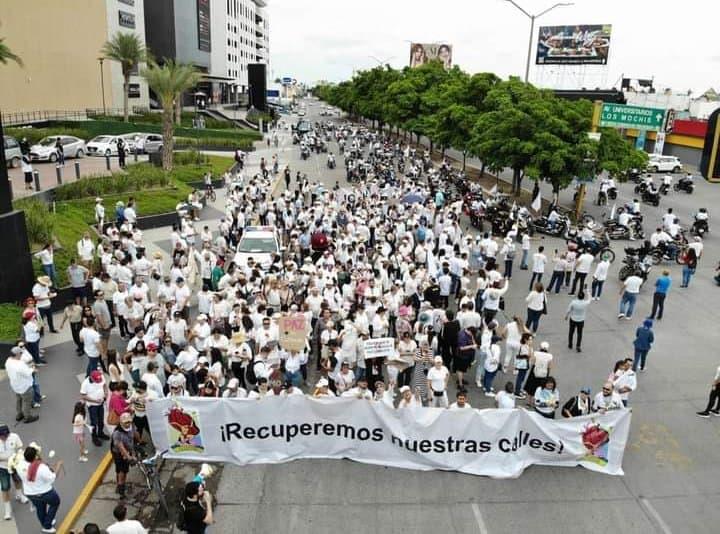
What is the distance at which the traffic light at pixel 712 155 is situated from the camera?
20.1 feet

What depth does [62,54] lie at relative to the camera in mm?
51312

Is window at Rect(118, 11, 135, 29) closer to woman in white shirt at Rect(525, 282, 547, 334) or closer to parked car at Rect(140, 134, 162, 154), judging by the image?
parked car at Rect(140, 134, 162, 154)

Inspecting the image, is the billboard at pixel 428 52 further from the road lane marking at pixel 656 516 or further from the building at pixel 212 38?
the road lane marking at pixel 656 516

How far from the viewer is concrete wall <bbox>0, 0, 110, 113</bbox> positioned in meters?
47.0

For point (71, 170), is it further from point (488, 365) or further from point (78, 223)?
point (488, 365)

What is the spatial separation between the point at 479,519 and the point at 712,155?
5.38 m

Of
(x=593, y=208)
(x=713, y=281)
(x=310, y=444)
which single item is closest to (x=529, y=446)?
(x=310, y=444)

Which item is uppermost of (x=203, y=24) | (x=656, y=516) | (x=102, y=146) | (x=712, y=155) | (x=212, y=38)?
(x=203, y=24)

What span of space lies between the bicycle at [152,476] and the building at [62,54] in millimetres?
47876

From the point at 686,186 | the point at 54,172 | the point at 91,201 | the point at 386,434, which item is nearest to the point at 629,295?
the point at 386,434

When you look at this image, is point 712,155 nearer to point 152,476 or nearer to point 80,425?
point 152,476

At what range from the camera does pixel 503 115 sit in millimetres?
28594

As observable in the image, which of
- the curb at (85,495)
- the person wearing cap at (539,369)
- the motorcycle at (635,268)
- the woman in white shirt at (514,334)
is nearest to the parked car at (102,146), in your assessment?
the motorcycle at (635,268)

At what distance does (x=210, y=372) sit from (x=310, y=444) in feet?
6.68
